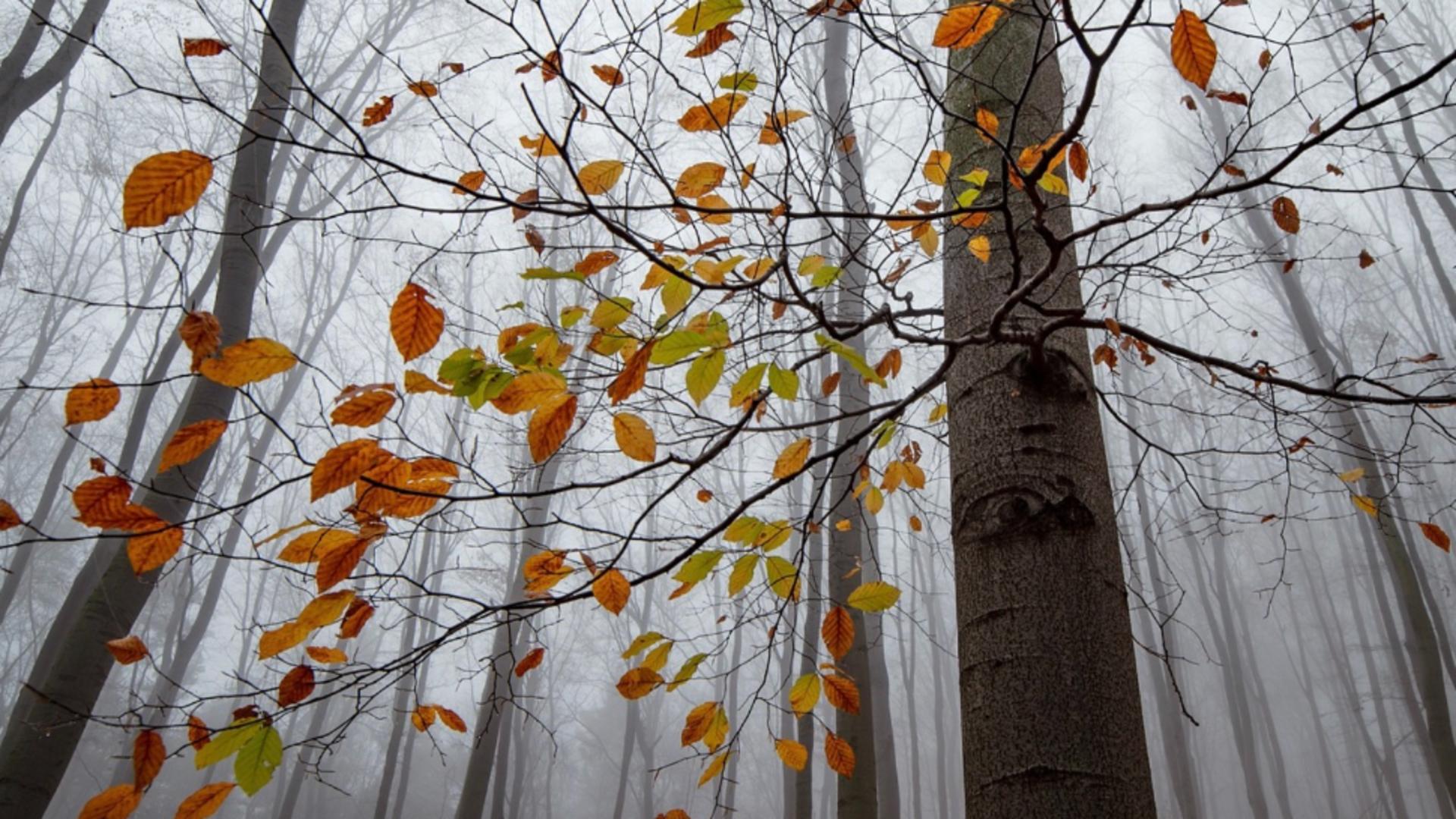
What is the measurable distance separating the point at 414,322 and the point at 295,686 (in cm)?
68

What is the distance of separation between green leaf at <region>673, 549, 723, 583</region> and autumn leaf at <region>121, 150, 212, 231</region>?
3.00 feet

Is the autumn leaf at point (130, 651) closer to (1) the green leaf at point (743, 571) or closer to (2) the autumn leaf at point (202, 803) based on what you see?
(2) the autumn leaf at point (202, 803)

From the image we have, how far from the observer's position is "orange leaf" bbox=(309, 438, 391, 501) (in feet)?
3.20

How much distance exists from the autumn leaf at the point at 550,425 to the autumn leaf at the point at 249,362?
0.36m

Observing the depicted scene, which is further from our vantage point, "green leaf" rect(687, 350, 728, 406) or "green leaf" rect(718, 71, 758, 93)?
"green leaf" rect(718, 71, 758, 93)

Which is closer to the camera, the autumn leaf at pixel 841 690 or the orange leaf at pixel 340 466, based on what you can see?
the orange leaf at pixel 340 466

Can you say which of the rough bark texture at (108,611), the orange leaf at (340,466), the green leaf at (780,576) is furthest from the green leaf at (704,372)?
the rough bark texture at (108,611)

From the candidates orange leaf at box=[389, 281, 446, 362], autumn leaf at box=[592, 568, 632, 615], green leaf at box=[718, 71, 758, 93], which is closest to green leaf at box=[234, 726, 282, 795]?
autumn leaf at box=[592, 568, 632, 615]

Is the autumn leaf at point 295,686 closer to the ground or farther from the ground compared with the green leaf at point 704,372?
closer to the ground

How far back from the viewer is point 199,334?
1.18 meters

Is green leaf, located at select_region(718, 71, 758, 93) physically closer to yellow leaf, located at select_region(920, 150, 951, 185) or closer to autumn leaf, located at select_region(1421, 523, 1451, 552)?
yellow leaf, located at select_region(920, 150, 951, 185)

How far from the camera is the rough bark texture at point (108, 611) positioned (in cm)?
261

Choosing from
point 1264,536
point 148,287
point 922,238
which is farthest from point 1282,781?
point 148,287

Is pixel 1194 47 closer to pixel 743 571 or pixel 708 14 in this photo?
pixel 708 14
